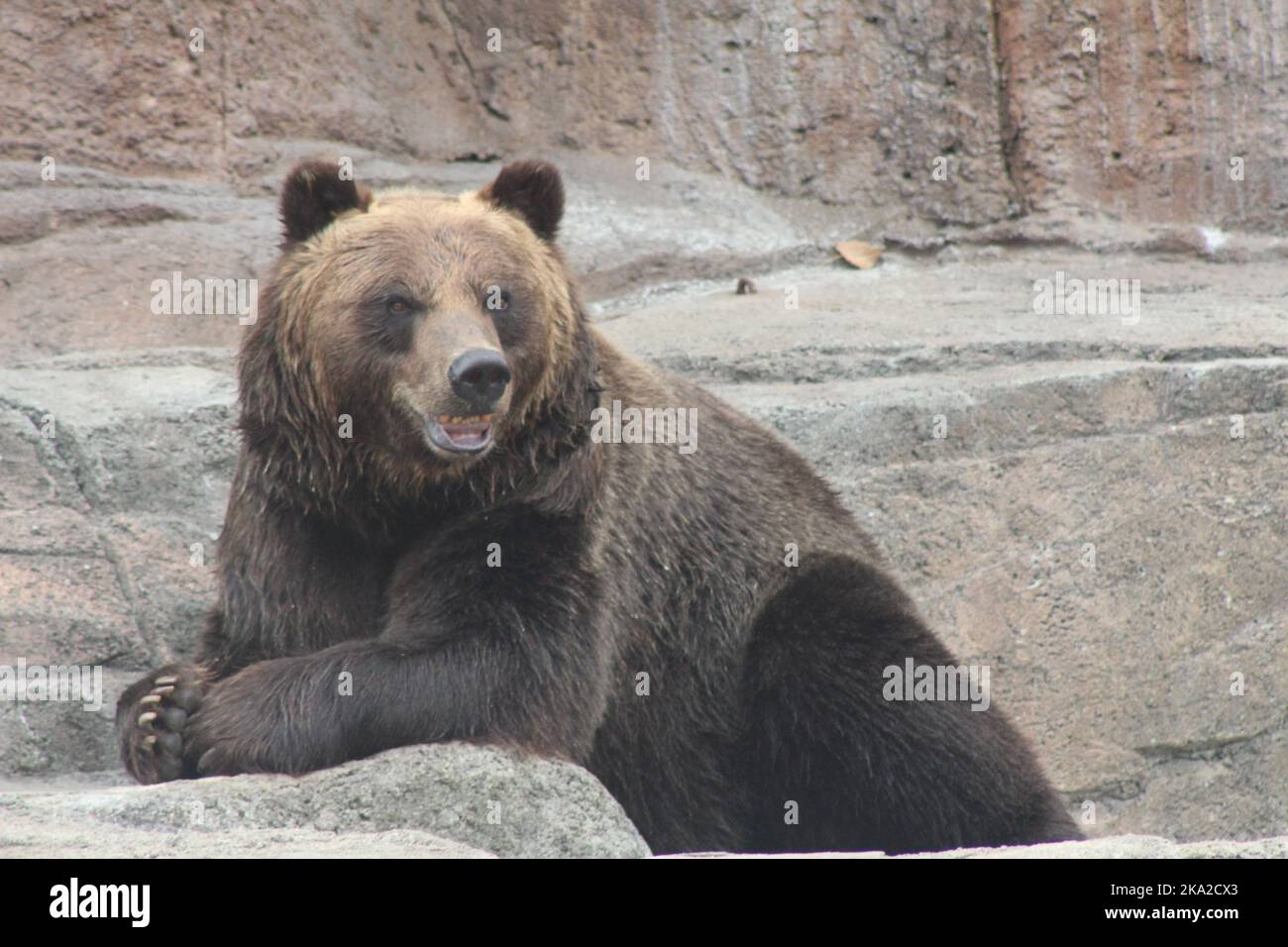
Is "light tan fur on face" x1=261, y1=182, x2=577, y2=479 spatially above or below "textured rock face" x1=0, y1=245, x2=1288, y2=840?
above

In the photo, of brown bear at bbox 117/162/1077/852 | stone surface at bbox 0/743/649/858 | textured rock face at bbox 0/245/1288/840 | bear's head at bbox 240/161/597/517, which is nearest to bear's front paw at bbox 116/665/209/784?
brown bear at bbox 117/162/1077/852

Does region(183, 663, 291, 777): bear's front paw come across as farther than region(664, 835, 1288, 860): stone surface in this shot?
Yes

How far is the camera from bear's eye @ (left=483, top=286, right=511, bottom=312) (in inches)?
209

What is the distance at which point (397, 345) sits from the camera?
5.25 meters

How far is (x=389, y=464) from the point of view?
17.5ft

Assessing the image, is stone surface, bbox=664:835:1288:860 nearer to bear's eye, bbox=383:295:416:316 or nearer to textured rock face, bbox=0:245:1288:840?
bear's eye, bbox=383:295:416:316

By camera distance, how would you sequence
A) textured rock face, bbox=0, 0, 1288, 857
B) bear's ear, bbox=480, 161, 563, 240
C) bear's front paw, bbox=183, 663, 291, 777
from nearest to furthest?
bear's front paw, bbox=183, 663, 291, 777 < bear's ear, bbox=480, 161, 563, 240 < textured rock face, bbox=0, 0, 1288, 857

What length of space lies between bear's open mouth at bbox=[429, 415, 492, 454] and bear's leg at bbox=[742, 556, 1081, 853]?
1462 millimetres

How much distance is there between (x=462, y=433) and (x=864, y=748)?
189cm

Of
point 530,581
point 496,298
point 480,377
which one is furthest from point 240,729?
point 496,298

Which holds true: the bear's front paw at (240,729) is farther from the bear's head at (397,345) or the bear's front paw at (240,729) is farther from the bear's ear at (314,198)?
the bear's ear at (314,198)

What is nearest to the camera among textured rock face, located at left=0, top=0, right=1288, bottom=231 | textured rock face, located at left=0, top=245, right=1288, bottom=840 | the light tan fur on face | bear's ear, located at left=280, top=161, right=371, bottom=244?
the light tan fur on face

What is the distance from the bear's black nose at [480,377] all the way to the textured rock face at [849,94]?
4.29m
